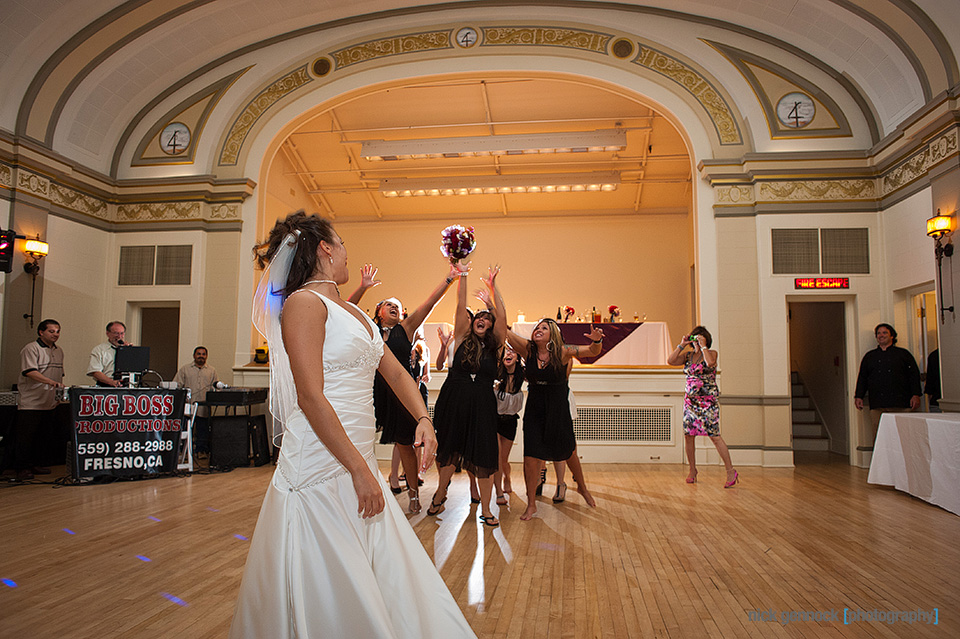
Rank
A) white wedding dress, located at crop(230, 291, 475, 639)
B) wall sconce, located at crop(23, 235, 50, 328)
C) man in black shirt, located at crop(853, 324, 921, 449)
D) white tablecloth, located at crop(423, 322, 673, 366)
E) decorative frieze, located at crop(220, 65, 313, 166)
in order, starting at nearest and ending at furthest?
white wedding dress, located at crop(230, 291, 475, 639) < man in black shirt, located at crop(853, 324, 921, 449) < wall sconce, located at crop(23, 235, 50, 328) < decorative frieze, located at crop(220, 65, 313, 166) < white tablecloth, located at crop(423, 322, 673, 366)

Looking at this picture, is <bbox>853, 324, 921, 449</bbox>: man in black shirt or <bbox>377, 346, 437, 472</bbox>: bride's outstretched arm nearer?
<bbox>377, 346, 437, 472</bbox>: bride's outstretched arm

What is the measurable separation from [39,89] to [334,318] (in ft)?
26.3

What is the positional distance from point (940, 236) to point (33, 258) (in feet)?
33.6

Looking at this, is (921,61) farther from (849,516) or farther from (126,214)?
(126,214)

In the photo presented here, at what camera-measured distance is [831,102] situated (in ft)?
25.8

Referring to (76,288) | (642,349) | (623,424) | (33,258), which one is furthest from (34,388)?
(642,349)

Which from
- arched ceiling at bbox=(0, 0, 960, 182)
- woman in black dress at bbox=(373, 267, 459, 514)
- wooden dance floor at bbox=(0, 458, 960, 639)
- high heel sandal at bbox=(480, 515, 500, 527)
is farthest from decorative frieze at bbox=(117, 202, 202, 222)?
high heel sandal at bbox=(480, 515, 500, 527)

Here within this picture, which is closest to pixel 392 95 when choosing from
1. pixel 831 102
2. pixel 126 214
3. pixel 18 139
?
pixel 126 214

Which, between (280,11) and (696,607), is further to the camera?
(280,11)

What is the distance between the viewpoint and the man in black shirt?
22.1 feet

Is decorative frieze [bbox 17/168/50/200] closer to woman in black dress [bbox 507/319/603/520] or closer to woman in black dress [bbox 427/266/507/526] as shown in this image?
woman in black dress [bbox 427/266/507/526]

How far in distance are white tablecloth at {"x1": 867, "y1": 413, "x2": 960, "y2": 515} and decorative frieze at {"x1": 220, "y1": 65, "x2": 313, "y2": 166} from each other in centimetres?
836

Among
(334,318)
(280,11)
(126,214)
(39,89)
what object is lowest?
(334,318)

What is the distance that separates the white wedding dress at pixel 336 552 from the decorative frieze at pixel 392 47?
7827 mm
